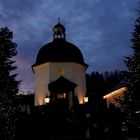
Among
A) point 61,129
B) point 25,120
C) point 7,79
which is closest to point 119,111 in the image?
point 61,129

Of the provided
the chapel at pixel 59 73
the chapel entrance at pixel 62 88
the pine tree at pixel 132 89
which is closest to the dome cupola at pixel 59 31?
the chapel at pixel 59 73

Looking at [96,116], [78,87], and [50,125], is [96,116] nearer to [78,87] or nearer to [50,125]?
[50,125]

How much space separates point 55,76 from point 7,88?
16238 millimetres

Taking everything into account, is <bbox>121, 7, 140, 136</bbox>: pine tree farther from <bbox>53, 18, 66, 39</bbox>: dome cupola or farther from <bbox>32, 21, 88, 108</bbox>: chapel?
<bbox>53, 18, 66, 39</bbox>: dome cupola

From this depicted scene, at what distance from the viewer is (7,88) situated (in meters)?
25.2

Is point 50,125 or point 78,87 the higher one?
point 78,87

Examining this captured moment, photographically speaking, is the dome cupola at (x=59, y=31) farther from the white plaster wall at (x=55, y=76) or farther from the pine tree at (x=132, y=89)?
the pine tree at (x=132, y=89)

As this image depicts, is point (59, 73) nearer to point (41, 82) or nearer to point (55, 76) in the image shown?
point (55, 76)

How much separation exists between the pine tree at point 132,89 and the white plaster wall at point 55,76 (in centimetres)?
1838

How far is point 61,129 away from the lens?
2436cm

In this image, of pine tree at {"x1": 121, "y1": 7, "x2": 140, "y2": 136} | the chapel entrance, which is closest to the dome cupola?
the chapel entrance

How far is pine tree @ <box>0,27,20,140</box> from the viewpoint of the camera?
2391 centimetres

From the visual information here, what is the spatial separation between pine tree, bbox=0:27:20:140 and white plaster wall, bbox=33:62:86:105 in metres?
14.4

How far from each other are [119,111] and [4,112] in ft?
27.3
